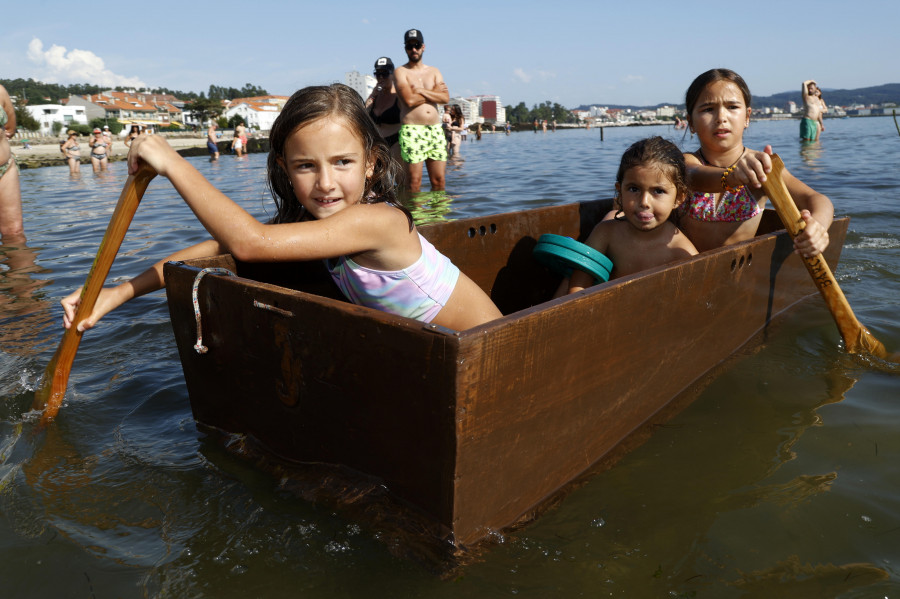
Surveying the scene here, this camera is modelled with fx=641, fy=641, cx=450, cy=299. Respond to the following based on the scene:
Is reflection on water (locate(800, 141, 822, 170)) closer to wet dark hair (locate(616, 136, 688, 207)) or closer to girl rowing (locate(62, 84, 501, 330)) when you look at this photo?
wet dark hair (locate(616, 136, 688, 207))

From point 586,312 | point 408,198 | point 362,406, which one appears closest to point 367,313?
point 362,406

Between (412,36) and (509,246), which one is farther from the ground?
(412,36)

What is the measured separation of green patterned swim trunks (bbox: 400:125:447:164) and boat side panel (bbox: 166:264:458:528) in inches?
228

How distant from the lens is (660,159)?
3.24 m

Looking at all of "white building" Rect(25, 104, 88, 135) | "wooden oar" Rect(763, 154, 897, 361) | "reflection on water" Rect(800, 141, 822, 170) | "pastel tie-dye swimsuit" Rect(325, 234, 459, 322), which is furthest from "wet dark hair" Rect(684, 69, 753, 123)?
"white building" Rect(25, 104, 88, 135)

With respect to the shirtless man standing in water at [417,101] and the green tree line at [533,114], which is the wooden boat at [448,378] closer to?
the shirtless man standing in water at [417,101]

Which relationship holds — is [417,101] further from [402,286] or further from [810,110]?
[810,110]

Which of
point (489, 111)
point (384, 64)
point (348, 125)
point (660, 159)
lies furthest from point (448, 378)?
point (489, 111)

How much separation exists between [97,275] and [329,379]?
1083 mm

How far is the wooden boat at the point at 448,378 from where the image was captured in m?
1.63

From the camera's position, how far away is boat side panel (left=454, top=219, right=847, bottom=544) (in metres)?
1.66

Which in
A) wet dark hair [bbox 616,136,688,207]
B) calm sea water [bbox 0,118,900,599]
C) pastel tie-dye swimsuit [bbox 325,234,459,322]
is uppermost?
wet dark hair [bbox 616,136,688,207]

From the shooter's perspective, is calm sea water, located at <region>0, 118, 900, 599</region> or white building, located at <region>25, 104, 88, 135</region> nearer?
calm sea water, located at <region>0, 118, 900, 599</region>

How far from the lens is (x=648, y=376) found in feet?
8.02
